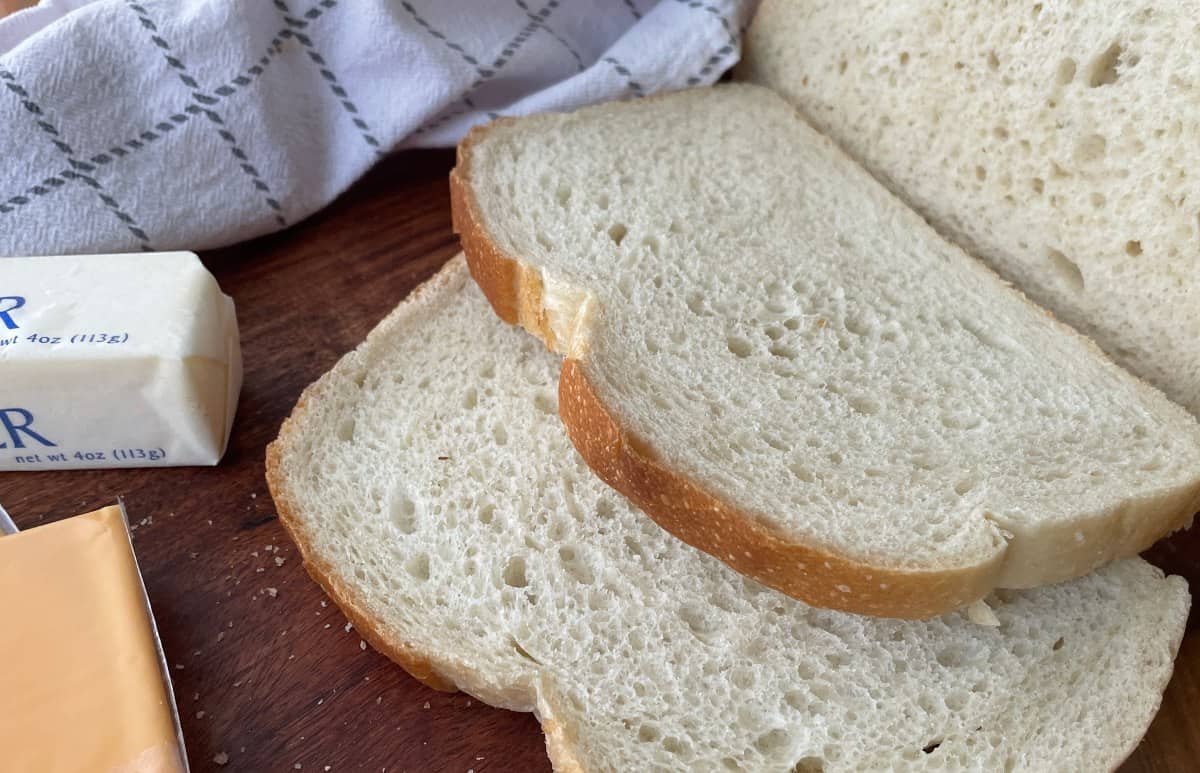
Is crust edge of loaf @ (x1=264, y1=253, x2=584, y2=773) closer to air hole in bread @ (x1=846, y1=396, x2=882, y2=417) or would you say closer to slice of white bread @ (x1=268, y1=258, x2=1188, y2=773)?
slice of white bread @ (x1=268, y1=258, x2=1188, y2=773)

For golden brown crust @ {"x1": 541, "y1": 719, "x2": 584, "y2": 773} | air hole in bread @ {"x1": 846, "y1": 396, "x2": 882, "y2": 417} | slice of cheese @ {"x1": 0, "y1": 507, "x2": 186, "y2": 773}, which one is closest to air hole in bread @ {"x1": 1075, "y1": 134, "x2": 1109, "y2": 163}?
air hole in bread @ {"x1": 846, "y1": 396, "x2": 882, "y2": 417}

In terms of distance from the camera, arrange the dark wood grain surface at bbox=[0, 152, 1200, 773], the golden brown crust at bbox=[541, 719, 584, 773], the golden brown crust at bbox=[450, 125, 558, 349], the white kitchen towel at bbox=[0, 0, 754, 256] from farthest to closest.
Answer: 1. the white kitchen towel at bbox=[0, 0, 754, 256]
2. the golden brown crust at bbox=[450, 125, 558, 349]
3. the dark wood grain surface at bbox=[0, 152, 1200, 773]
4. the golden brown crust at bbox=[541, 719, 584, 773]

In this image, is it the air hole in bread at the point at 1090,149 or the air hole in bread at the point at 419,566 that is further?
the air hole in bread at the point at 1090,149

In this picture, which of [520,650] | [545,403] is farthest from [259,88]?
[520,650]

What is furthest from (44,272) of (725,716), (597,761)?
(725,716)

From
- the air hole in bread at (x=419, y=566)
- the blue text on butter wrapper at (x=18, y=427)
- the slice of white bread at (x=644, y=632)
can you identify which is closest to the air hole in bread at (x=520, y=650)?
the slice of white bread at (x=644, y=632)

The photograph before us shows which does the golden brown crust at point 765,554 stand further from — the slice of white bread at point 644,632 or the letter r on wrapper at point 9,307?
the letter r on wrapper at point 9,307
